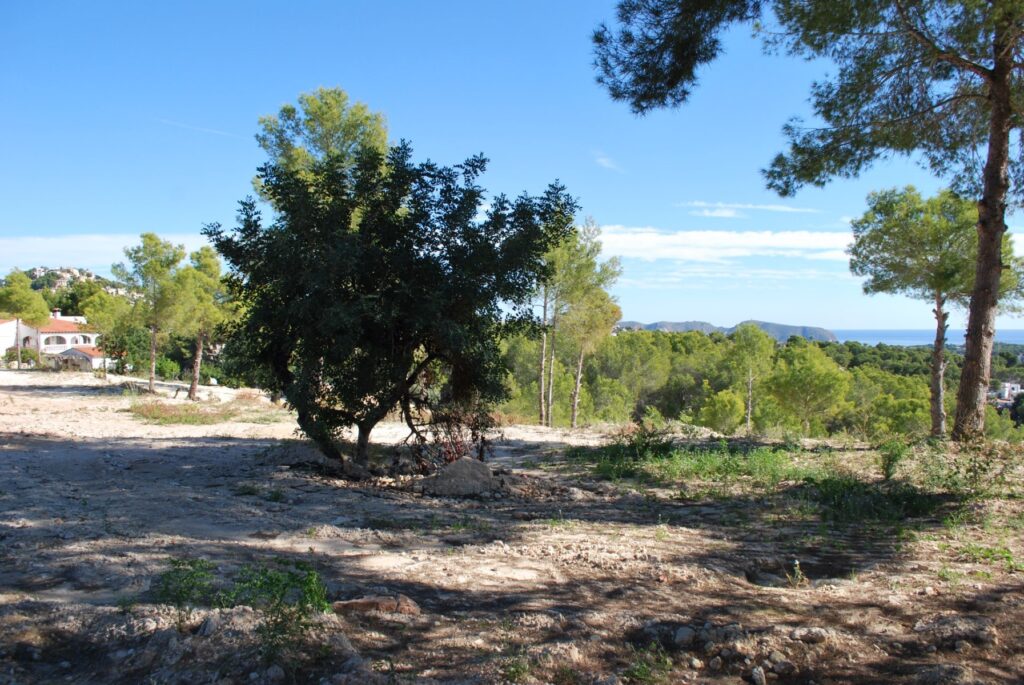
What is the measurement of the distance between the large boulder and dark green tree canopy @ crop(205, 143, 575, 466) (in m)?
1.11

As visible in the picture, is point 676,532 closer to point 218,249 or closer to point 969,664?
point 969,664

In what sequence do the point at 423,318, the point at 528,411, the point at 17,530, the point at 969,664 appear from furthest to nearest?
the point at 528,411
the point at 423,318
the point at 17,530
the point at 969,664

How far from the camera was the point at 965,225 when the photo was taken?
53.1 feet

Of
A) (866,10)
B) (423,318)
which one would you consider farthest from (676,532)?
(866,10)

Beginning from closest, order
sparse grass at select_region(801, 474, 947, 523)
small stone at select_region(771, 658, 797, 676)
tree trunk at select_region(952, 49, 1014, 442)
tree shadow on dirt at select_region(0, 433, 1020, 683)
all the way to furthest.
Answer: small stone at select_region(771, 658, 797, 676), tree shadow on dirt at select_region(0, 433, 1020, 683), sparse grass at select_region(801, 474, 947, 523), tree trunk at select_region(952, 49, 1014, 442)

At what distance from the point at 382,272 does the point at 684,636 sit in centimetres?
585

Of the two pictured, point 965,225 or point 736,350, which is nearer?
point 965,225

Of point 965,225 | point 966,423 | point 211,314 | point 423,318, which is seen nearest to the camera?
point 423,318

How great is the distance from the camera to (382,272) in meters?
8.39

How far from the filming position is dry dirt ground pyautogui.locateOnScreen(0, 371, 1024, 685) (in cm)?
320

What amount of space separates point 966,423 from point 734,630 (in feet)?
28.0

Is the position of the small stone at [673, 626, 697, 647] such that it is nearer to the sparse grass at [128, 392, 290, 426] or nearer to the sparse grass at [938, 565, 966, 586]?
the sparse grass at [938, 565, 966, 586]

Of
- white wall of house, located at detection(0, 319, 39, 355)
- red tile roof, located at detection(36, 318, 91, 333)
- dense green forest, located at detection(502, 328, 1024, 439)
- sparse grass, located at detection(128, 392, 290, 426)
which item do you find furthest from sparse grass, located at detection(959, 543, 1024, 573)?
white wall of house, located at detection(0, 319, 39, 355)

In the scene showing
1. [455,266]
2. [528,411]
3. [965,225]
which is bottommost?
[528,411]
